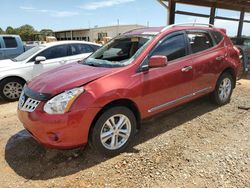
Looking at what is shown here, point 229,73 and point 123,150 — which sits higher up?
point 229,73

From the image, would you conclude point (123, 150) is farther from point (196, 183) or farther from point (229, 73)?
point (229, 73)

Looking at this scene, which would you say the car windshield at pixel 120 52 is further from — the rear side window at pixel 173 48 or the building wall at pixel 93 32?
the building wall at pixel 93 32

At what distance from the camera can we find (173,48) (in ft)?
14.0

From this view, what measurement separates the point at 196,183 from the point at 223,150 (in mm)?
939

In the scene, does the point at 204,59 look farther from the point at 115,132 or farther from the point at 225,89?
the point at 115,132

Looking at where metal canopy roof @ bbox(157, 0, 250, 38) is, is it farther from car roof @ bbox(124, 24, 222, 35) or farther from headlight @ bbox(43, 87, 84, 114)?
headlight @ bbox(43, 87, 84, 114)

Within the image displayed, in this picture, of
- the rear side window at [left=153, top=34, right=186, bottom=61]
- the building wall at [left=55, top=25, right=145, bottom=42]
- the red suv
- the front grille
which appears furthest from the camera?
the building wall at [left=55, top=25, right=145, bottom=42]

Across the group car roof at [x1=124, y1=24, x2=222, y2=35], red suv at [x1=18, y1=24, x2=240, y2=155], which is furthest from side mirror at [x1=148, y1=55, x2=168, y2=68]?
car roof at [x1=124, y1=24, x2=222, y2=35]

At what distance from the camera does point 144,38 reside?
4.17 metres

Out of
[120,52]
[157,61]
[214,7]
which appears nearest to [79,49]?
[120,52]

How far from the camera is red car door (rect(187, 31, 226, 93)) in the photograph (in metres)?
4.58

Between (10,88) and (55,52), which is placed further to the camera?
(55,52)

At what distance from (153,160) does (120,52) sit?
2039mm

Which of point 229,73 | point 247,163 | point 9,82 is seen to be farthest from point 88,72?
point 9,82
